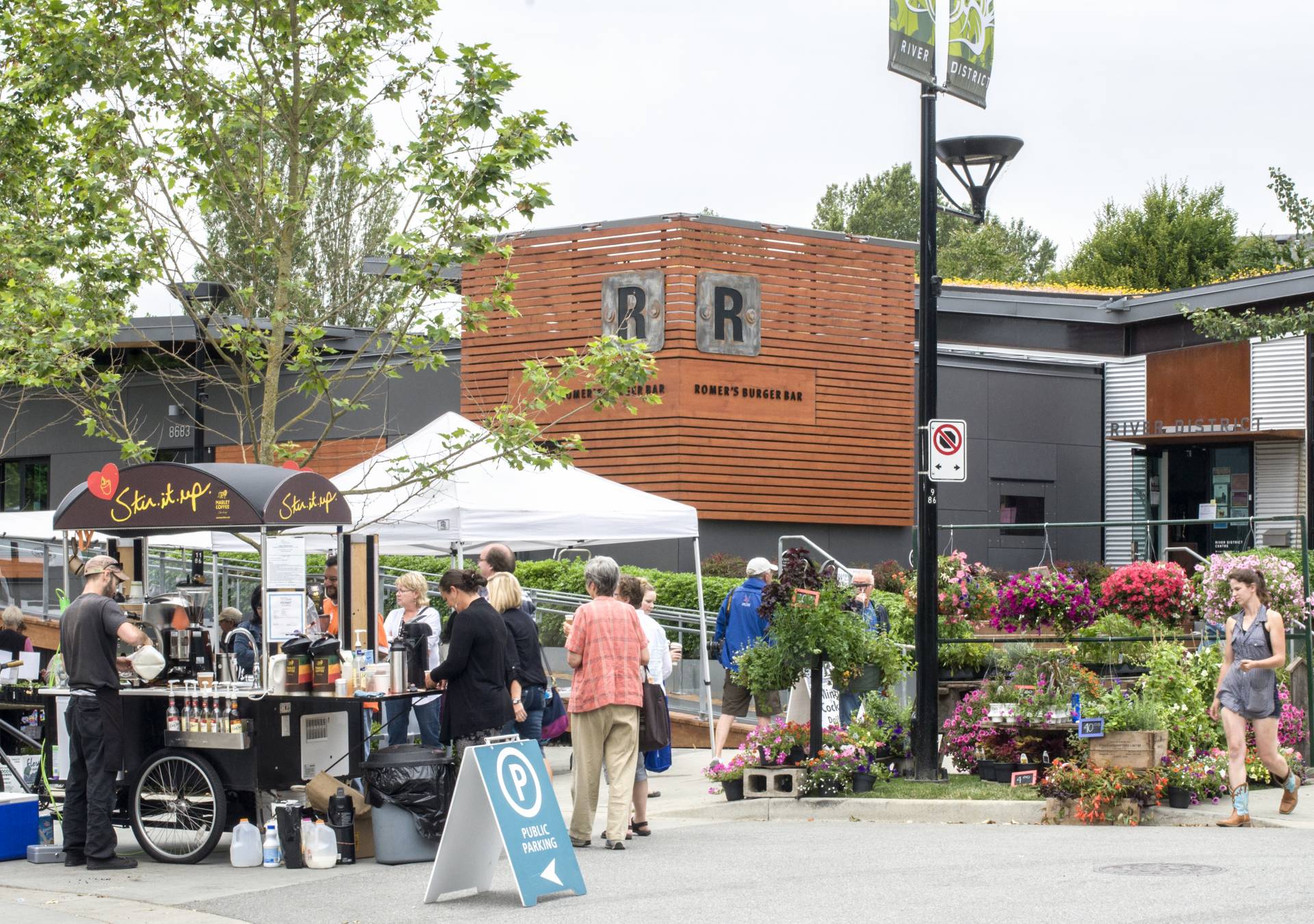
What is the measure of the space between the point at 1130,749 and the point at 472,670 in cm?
486

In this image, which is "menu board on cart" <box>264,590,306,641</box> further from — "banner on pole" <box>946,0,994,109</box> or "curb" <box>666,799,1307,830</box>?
"banner on pole" <box>946,0,994,109</box>

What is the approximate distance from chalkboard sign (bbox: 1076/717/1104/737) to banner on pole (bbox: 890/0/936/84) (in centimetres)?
518

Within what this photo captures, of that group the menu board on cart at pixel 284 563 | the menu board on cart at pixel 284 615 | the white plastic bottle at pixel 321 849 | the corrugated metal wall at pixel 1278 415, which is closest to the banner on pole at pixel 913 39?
the menu board on cart at pixel 284 563

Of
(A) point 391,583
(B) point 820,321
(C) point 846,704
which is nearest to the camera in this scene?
(C) point 846,704

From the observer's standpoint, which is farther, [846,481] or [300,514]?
[846,481]

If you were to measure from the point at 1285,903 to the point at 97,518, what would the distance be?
26.2 ft

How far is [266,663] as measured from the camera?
10414 millimetres

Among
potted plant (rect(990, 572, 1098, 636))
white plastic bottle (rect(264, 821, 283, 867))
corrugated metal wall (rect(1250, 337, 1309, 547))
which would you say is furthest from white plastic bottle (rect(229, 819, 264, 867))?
corrugated metal wall (rect(1250, 337, 1309, 547))

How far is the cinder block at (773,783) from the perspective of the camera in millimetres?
12367

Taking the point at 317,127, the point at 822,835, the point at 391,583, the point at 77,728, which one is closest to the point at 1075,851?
the point at 822,835

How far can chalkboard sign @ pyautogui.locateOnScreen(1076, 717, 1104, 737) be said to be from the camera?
1167cm

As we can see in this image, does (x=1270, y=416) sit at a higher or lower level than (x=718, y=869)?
higher

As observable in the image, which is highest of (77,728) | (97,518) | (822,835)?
(97,518)

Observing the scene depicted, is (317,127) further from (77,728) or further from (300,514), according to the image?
(77,728)
